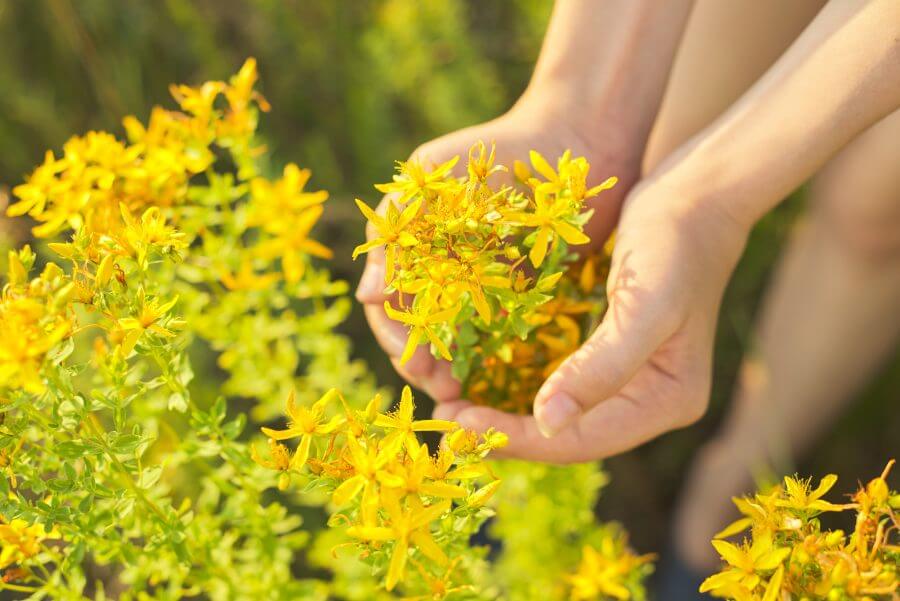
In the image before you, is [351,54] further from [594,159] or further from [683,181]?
[683,181]

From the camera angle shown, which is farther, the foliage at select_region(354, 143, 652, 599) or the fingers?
the fingers

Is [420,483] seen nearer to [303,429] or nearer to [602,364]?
[303,429]

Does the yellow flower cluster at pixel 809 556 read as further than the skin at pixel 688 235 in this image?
No

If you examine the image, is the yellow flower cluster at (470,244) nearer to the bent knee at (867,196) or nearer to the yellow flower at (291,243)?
the yellow flower at (291,243)

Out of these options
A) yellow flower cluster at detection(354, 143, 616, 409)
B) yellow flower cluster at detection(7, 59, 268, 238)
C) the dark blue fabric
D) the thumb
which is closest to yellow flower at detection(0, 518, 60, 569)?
yellow flower cluster at detection(7, 59, 268, 238)

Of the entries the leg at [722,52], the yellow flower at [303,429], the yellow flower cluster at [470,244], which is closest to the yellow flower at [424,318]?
the yellow flower cluster at [470,244]

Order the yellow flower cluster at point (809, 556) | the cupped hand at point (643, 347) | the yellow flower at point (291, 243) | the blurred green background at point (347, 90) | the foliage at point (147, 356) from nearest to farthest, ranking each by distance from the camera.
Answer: the yellow flower cluster at point (809, 556) → the foliage at point (147, 356) → the cupped hand at point (643, 347) → the yellow flower at point (291, 243) → the blurred green background at point (347, 90)

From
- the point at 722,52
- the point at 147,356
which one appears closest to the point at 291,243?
the point at 147,356

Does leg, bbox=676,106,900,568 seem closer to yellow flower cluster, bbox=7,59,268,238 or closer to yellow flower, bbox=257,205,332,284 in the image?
yellow flower, bbox=257,205,332,284
